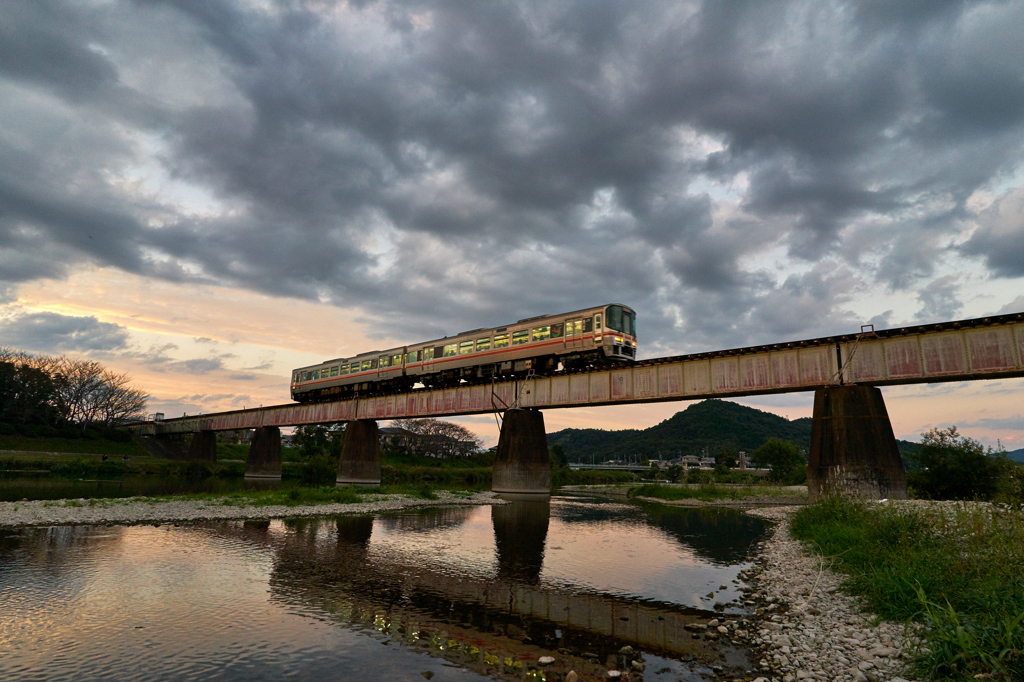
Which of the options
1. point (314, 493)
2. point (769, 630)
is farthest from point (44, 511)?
point (769, 630)

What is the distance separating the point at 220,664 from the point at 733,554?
17005mm

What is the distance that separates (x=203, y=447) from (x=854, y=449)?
9042 cm

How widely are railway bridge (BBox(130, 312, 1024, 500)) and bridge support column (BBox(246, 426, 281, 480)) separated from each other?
103 ft

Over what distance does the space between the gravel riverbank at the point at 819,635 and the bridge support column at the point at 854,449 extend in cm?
1314

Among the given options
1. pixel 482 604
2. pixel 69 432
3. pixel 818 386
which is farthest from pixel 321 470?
pixel 482 604

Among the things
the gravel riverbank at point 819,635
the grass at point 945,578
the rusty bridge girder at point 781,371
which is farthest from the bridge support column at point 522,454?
the gravel riverbank at point 819,635

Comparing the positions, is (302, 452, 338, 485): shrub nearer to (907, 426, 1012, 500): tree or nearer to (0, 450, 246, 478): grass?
(0, 450, 246, 478): grass

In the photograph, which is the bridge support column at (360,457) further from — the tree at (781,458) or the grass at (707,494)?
the tree at (781,458)

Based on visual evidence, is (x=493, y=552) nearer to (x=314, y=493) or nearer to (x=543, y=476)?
(x=314, y=493)

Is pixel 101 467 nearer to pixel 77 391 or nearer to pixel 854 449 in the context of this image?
pixel 77 391

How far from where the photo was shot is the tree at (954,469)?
27625 mm

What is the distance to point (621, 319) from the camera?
34.6m

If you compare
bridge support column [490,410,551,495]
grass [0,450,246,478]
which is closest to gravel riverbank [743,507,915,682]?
bridge support column [490,410,551,495]

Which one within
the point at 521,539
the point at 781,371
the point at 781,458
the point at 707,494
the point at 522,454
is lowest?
the point at 707,494
